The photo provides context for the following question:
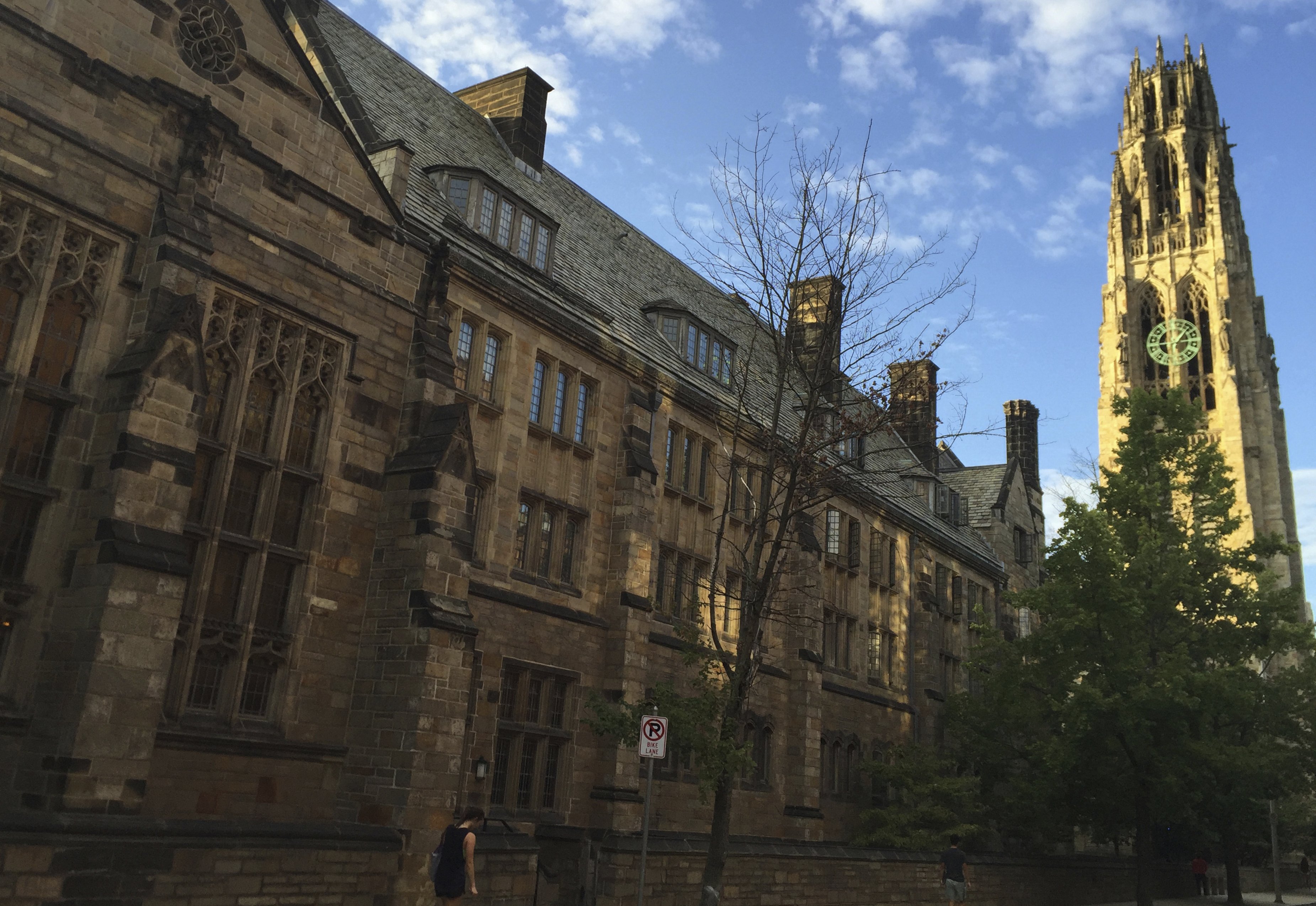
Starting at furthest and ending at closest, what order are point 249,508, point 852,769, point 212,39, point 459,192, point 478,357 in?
point 852,769 < point 459,192 < point 478,357 < point 212,39 < point 249,508

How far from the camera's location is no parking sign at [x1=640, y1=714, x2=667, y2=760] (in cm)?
1416

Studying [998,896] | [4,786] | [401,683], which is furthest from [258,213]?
[998,896]

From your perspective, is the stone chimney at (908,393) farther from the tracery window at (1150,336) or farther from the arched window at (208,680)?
the tracery window at (1150,336)

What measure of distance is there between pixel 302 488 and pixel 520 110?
48.0 ft

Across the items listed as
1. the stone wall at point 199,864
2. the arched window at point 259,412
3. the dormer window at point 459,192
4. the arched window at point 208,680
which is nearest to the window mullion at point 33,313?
the arched window at point 259,412

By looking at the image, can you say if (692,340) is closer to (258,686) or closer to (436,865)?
(258,686)

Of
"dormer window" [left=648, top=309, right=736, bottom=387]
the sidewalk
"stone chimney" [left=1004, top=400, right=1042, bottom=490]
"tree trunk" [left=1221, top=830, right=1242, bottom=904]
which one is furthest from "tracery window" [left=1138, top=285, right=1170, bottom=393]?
"dormer window" [left=648, top=309, right=736, bottom=387]

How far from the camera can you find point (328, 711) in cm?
1547

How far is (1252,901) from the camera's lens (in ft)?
123

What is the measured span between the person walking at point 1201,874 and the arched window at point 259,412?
3615cm

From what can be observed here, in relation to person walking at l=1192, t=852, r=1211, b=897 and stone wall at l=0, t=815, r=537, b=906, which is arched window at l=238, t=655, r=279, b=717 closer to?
stone wall at l=0, t=815, r=537, b=906

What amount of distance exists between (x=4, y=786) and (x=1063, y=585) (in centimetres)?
2287

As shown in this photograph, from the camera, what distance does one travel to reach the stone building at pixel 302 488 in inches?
481

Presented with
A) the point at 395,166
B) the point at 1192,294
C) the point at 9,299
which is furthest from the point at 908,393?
the point at 1192,294
